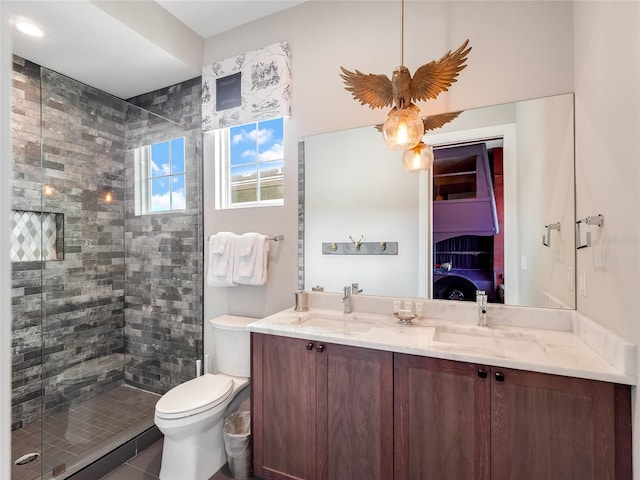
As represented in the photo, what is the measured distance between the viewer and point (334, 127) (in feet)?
6.96

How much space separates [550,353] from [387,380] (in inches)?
26.3

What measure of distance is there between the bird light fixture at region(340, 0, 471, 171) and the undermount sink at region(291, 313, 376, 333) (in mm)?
966

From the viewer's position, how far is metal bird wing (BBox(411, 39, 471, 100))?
1651 mm

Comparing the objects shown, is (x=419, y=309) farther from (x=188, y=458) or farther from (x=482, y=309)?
(x=188, y=458)

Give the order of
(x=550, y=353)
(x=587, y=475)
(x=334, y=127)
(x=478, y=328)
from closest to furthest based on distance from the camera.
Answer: (x=587, y=475) → (x=550, y=353) → (x=478, y=328) → (x=334, y=127)

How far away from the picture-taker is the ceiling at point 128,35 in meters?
1.89

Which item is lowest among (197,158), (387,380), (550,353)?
(387,380)

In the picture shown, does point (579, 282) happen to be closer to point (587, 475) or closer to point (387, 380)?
point (587, 475)

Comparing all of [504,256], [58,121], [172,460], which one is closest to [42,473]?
[172,460]

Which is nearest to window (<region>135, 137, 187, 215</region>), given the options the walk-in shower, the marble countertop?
the walk-in shower

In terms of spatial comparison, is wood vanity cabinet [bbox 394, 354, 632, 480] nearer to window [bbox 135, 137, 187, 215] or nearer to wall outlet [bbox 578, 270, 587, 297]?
wall outlet [bbox 578, 270, 587, 297]

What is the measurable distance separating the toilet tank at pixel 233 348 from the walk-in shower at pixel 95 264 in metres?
0.48

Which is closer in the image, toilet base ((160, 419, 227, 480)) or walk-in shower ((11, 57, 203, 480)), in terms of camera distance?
toilet base ((160, 419, 227, 480))

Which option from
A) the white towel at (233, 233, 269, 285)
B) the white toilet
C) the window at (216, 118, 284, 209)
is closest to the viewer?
the white toilet
